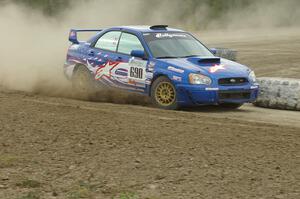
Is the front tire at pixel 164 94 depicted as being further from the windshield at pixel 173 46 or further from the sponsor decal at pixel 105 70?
the sponsor decal at pixel 105 70

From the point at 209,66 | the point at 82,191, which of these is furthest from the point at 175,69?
the point at 82,191

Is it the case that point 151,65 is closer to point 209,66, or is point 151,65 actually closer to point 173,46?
point 173,46

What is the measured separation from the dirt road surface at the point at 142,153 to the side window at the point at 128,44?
52.9 inches

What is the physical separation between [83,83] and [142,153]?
567 centimetres

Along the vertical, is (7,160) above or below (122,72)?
below

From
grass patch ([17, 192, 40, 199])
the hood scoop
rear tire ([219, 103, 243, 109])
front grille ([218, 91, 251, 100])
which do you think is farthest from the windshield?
grass patch ([17, 192, 40, 199])

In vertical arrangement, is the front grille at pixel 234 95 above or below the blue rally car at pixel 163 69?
below

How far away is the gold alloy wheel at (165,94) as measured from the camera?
1096 centimetres

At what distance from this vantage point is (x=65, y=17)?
32250 mm

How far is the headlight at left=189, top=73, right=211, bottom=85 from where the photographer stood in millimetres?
10766

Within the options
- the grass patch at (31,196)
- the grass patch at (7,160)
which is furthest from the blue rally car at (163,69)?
the grass patch at (31,196)

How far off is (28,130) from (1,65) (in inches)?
303

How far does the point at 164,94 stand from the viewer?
11.1m

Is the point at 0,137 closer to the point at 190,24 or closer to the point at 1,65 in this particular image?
the point at 1,65
